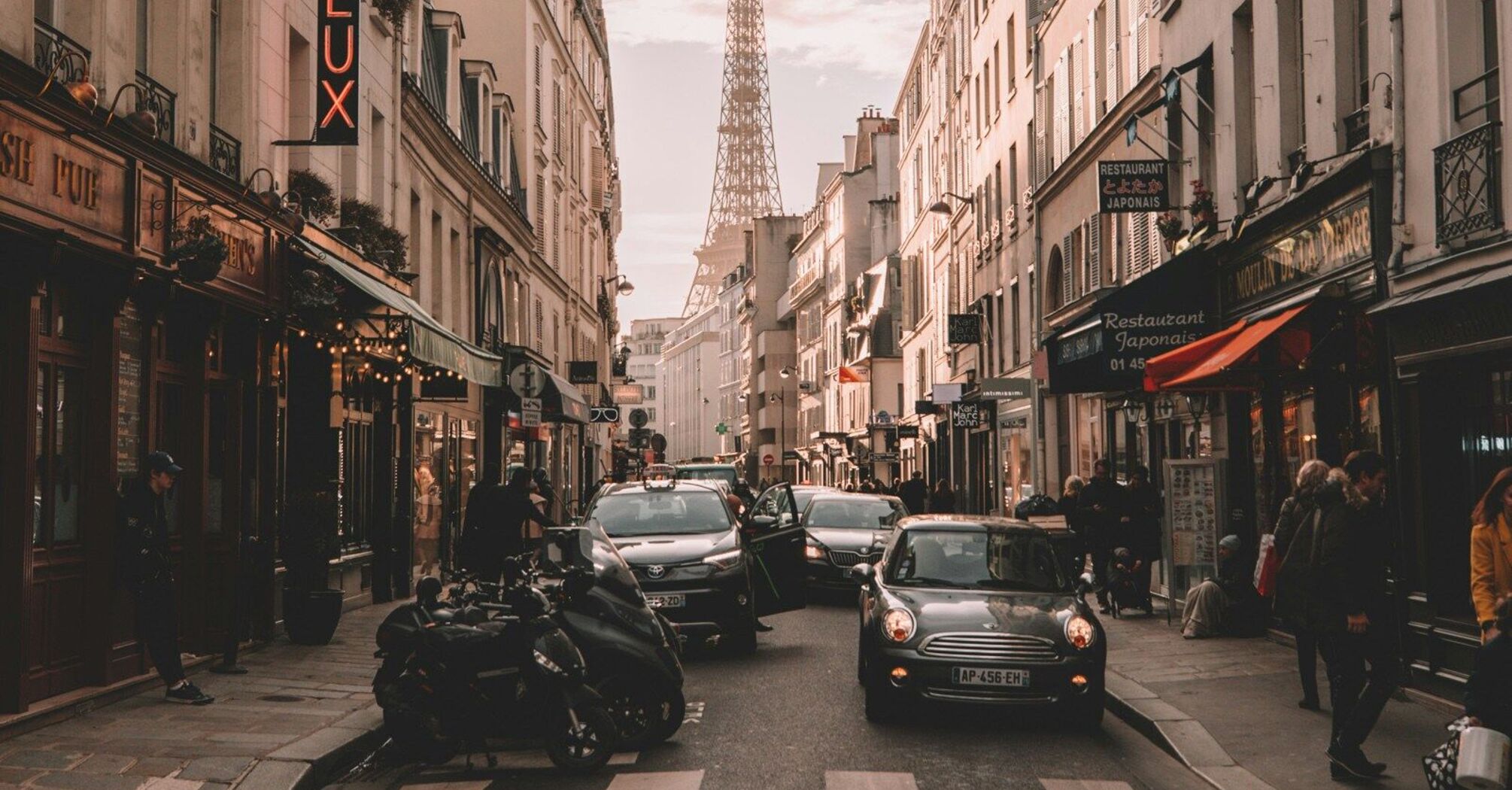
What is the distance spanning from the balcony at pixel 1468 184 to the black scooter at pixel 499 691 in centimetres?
724

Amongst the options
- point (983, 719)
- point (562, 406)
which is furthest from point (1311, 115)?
point (562, 406)

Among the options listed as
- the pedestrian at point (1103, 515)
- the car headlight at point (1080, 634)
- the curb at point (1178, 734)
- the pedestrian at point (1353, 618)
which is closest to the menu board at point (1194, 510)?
the pedestrian at point (1103, 515)

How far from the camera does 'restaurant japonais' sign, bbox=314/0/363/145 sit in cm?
1670

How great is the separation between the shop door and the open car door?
714cm

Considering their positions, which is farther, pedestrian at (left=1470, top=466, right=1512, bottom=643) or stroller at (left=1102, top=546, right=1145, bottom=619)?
stroller at (left=1102, top=546, right=1145, bottom=619)

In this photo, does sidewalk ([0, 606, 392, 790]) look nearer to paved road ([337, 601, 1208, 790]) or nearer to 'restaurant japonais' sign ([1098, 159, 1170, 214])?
paved road ([337, 601, 1208, 790])

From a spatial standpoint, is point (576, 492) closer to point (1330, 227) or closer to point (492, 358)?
point (492, 358)

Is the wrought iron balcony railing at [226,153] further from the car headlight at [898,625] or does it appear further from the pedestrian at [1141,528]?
the pedestrian at [1141,528]

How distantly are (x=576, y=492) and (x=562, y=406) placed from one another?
2025 centimetres

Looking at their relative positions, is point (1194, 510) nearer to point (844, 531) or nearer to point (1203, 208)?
point (1203, 208)

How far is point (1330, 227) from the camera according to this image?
48.4 ft

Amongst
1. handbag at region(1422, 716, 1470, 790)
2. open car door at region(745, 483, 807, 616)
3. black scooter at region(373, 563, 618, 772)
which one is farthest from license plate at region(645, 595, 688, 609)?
handbag at region(1422, 716, 1470, 790)

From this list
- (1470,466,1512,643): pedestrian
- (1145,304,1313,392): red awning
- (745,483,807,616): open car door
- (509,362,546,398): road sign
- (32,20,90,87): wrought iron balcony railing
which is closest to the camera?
(1470,466,1512,643): pedestrian

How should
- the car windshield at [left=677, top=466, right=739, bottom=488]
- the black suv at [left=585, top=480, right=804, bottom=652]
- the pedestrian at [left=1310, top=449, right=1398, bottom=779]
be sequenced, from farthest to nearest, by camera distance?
the car windshield at [left=677, top=466, right=739, bottom=488] < the black suv at [left=585, top=480, right=804, bottom=652] < the pedestrian at [left=1310, top=449, right=1398, bottom=779]
